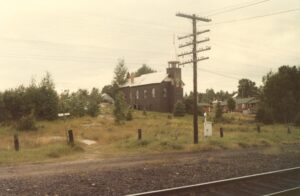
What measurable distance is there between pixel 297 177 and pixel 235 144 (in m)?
16.3

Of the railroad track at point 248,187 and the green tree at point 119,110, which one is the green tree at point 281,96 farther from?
the railroad track at point 248,187

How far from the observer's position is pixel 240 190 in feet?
38.8

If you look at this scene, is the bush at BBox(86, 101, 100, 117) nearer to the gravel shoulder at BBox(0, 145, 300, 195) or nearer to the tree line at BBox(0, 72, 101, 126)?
the tree line at BBox(0, 72, 101, 126)

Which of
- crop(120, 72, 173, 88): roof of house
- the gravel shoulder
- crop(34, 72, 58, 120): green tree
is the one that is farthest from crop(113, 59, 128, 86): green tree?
the gravel shoulder

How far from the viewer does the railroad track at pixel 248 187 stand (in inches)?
A: 431

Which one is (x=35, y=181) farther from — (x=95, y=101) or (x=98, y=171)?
(x=95, y=101)

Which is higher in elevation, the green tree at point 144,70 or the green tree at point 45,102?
the green tree at point 144,70

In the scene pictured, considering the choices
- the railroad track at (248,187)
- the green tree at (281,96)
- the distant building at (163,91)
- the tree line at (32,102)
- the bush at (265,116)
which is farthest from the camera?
the distant building at (163,91)

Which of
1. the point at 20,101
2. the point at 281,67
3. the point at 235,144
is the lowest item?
the point at 235,144

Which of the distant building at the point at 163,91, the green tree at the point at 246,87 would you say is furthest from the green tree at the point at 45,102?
the green tree at the point at 246,87

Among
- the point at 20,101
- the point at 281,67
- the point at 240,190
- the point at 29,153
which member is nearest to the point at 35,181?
the point at 240,190

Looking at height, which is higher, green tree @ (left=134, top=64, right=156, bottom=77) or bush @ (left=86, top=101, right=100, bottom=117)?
green tree @ (left=134, top=64, right=156, bottom=77)

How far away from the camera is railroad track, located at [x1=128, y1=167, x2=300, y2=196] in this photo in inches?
431

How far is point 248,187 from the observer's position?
12297 mm
